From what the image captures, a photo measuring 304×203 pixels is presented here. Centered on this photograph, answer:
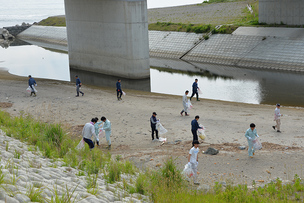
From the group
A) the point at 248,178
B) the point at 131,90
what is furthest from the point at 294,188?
the point at 131,90

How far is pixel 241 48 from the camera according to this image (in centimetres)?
3856

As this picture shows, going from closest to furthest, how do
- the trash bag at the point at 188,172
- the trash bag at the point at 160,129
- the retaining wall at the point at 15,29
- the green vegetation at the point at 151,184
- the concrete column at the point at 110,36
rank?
the green vegetation at the point at 151,184, the trash bag at the point at 188,172, the trash bag at the point at 160,129, the concrete column at the point at 110,36, the retaining wall at the point at 15,29

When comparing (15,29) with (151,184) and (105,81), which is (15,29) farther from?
(151,184)

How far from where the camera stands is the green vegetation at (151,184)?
8484 mm

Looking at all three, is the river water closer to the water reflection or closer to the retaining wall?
the water reflection

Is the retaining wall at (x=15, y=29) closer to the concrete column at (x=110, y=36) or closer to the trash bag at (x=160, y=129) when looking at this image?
the concrete column at (x=110, y=36)

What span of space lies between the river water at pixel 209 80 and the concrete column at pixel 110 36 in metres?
1.06

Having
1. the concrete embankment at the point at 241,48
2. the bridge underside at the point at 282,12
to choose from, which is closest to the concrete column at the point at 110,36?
the concrete embankment at the point at 241,48

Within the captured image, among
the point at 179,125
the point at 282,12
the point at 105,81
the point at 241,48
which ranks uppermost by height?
the point at 282,12

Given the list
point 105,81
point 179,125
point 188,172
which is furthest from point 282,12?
point 188,172

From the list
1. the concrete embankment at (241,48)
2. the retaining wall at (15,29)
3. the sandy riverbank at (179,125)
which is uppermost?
the retaining wall at (15,29)

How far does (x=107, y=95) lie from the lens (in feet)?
88.7

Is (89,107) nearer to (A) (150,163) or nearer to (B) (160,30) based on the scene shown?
(A) (150,163)

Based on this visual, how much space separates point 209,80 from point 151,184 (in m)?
24.0
